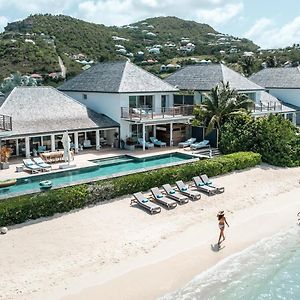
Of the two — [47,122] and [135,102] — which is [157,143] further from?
[47,122]

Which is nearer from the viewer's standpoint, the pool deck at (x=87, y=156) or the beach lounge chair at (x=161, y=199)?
the beach lounge chair at (x=161, y=199)

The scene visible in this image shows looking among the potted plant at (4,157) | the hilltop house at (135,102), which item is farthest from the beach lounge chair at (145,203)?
the hilltop house at (135,102)

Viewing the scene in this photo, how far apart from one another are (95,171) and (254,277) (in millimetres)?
13648

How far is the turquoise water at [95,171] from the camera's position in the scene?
76.4ft

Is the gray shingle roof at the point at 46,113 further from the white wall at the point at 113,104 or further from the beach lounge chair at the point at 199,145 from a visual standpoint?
the beach lounge chair at the point at 199,145

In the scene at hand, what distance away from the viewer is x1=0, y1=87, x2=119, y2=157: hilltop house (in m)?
31.6

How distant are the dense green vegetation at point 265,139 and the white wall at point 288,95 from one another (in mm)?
18319

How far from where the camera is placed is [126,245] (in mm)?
18734

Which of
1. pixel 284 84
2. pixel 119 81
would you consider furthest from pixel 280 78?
pixel 119 81

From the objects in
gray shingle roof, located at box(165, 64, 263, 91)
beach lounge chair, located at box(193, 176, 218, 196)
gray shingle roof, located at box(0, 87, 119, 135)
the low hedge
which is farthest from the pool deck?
gray shingle roof, located at box(165, 64, 263, 91)

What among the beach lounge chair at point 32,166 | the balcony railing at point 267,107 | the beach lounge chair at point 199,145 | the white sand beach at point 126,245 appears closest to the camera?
the white sand beach at point 126,245

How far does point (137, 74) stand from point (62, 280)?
1006 inches

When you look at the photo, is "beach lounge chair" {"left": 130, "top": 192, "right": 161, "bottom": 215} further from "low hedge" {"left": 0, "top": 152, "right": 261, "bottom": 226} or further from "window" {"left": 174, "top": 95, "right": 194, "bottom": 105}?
"window" {"left": 174, "top": 95, "right": 194, "bottom": 105}

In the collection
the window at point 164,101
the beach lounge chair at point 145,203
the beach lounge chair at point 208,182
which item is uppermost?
the window at point 164,101
